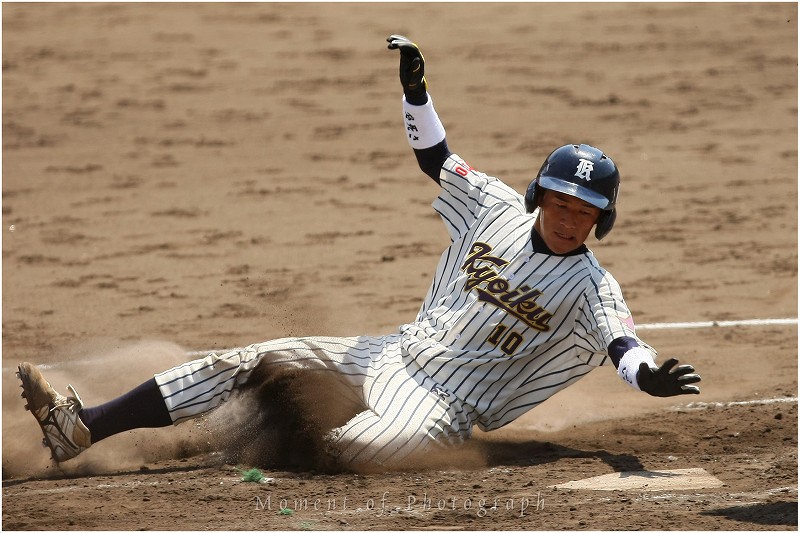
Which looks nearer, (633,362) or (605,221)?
(633,362)

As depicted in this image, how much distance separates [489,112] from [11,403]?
7.12 meters

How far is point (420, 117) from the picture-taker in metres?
5.56

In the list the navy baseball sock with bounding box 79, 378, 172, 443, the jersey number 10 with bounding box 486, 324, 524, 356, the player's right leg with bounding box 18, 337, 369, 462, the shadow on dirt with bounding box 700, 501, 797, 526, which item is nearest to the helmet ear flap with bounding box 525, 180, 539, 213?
the jersey number 10 with bounding box 486, 324, 524, 356

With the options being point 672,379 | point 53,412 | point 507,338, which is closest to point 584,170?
point 507,338

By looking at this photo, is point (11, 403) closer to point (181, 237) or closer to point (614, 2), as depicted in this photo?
point (181, 237)

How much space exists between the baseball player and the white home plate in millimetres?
423

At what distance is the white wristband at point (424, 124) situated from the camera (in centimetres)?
556

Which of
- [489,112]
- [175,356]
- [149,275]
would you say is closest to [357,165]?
[489,112]

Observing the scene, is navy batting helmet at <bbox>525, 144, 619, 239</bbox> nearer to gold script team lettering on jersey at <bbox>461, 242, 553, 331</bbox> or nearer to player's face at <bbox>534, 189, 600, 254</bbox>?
player's face at <bbox>534, 189, 600, 254</bbox>

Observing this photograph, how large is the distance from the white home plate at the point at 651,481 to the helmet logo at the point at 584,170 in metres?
1.16

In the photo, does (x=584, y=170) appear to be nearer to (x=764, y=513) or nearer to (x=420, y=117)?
(x=420, y=117)

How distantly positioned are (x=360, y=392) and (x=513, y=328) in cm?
70

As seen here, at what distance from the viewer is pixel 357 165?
1066 cm

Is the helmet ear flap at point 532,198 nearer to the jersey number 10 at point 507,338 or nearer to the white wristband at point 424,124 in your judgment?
the jersey number 10 at point 507,338
